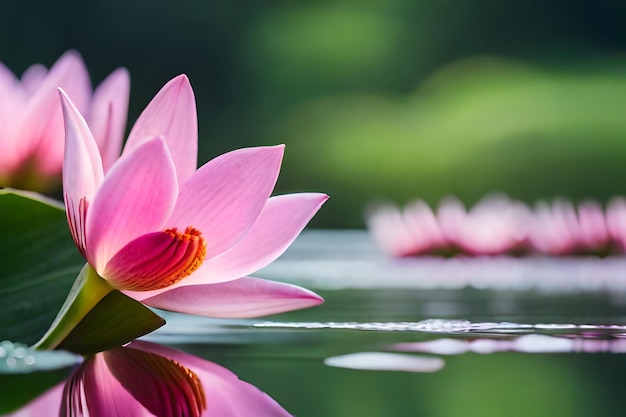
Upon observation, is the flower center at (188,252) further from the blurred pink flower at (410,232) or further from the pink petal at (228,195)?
the blurred pink flower at (410,232)

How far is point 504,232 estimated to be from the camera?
653 millimetres

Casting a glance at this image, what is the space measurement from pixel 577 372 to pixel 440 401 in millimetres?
48

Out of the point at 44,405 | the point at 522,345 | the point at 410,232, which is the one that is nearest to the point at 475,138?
the point at 410,232

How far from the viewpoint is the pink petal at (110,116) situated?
0.66 ft

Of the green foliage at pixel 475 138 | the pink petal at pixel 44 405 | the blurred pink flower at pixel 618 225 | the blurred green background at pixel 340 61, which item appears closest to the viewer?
the pink petal at pixel 44 405

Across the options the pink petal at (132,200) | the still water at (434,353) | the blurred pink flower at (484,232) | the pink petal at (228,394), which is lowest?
the pink petal at (228,394)

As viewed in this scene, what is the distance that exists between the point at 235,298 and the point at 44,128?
0.24 ft

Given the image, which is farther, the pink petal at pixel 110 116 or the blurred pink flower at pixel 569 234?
the blurred pink flower at pixel 569 234

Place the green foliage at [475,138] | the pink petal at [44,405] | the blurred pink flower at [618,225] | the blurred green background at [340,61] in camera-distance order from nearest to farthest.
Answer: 1. the pink petal at [44,405]
2. the blurred pink flower at [618,225]
3. the green foliage at [475,138]
4. the blurred green background at [340,61]

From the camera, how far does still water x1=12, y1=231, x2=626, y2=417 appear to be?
14cm

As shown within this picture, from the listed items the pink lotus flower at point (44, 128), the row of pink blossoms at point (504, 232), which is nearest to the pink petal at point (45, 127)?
the pink lotus flower at point (44, 128)

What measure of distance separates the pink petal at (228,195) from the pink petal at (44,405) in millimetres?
37

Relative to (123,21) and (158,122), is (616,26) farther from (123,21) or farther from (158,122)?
(158,122)

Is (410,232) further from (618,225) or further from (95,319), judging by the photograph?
(95,319)
